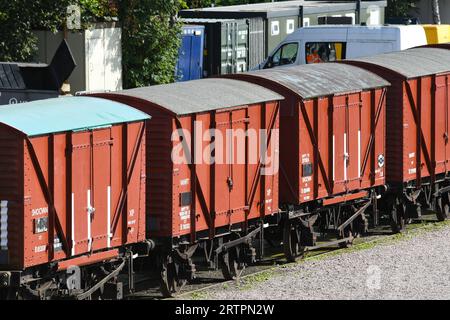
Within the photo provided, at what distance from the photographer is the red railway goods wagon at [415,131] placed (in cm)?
2634

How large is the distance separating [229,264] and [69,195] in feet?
16.9

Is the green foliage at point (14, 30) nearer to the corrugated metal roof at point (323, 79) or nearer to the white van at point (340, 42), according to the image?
the corrugated metal roof at point (323, 79)

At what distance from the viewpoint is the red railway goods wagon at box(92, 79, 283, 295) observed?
64.8 feet

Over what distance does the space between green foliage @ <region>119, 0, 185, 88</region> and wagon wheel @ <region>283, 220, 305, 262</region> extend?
12.4 metres

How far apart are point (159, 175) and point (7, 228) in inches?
138

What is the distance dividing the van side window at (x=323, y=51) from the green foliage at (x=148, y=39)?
170 inches

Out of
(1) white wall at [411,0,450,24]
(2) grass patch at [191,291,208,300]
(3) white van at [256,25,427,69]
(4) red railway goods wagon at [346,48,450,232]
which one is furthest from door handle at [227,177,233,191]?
(1) white wall at [411,0,450,24]

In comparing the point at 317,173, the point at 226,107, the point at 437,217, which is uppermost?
the point at 226,107

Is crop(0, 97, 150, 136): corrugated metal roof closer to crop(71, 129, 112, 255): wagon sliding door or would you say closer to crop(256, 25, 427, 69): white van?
crop(71, 129, 112, 255): wagon sliding door

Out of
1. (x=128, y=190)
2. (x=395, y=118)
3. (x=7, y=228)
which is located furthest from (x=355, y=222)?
(x=7, y=228)

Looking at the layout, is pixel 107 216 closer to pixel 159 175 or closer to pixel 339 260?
pixel 159 175

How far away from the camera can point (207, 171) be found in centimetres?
2064

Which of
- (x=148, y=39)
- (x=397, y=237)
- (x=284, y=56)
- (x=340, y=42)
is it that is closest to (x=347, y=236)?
(x=397, y=237)

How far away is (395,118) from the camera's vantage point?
2641cm
